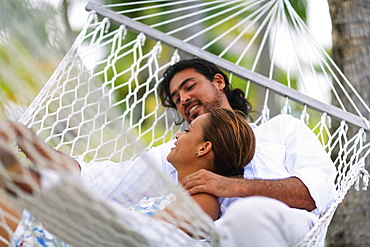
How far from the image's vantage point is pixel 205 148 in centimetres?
164

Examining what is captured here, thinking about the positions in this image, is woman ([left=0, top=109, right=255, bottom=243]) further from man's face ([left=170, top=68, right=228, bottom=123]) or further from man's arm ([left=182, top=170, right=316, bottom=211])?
man's face ([left=170, top=68, right=228, bottom=123])

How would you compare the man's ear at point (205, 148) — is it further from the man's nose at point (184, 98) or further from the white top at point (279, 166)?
the man's nose at point (184, 98)

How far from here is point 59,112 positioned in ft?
7.07

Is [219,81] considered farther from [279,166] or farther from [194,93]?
[279,166]

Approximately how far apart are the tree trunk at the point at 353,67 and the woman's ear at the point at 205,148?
0.81 metres

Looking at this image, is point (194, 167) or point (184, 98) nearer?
point (194, 167)

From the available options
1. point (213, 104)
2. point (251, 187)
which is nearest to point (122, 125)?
point (251, 187)

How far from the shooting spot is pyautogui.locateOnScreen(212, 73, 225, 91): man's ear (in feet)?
7.63

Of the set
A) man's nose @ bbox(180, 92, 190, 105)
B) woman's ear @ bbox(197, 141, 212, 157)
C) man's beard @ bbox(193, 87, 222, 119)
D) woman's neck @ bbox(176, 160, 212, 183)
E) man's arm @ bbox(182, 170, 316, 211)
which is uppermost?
man's nose @ bbox(180, 92, 190, 105)

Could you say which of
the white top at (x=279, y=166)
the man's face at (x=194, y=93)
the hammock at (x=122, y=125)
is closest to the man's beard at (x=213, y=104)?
the man's face at (x=194, y=93)

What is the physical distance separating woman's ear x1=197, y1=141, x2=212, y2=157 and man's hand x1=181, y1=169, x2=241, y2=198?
0.35ft

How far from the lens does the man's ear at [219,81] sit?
2.33 m

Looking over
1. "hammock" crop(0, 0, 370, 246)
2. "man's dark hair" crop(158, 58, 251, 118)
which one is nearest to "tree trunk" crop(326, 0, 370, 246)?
"hammock" crop(0, 0, 370, 246)

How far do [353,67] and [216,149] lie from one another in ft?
3.12
